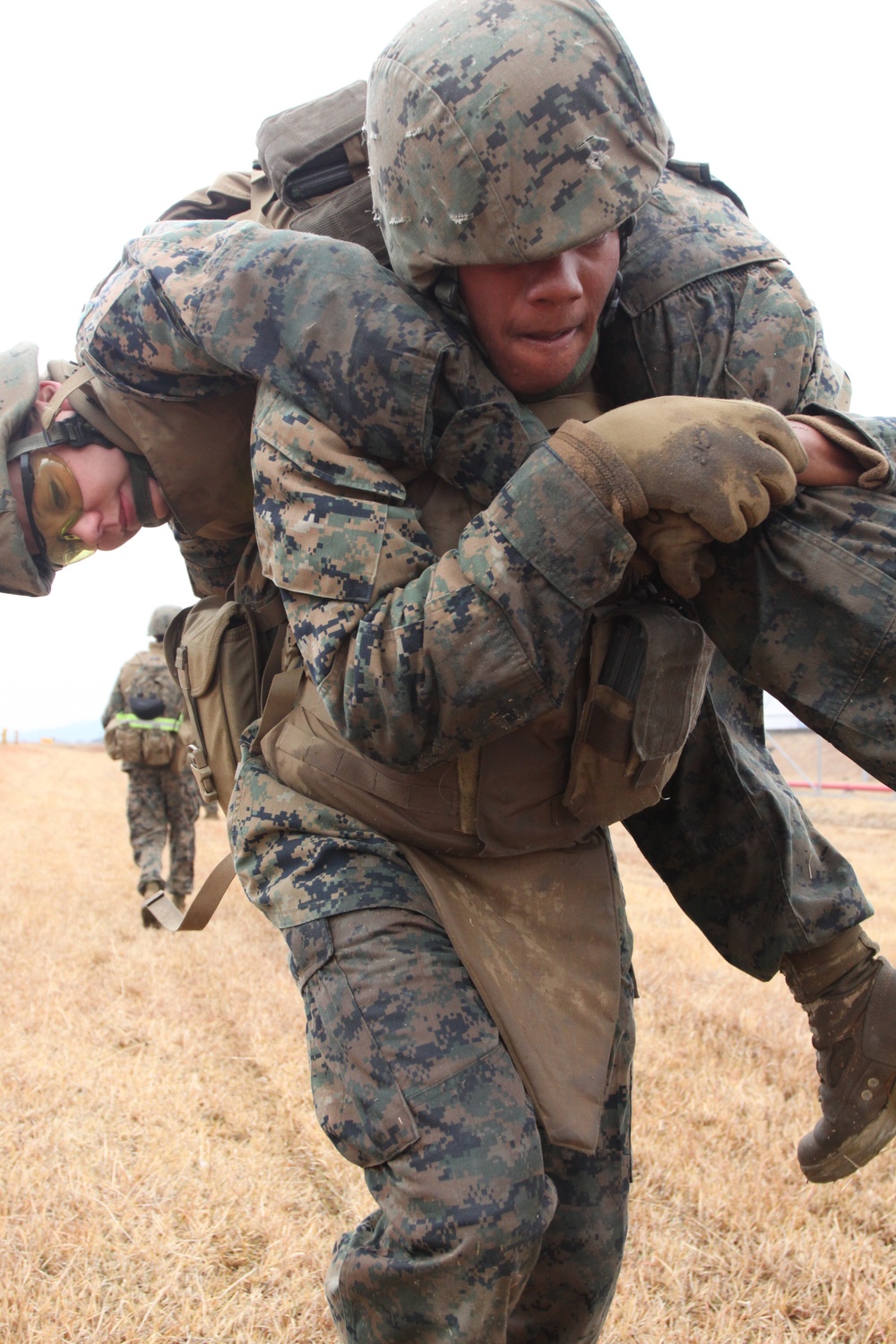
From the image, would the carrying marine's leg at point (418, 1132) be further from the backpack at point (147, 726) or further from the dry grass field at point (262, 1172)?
the backpack at point (147, 726)

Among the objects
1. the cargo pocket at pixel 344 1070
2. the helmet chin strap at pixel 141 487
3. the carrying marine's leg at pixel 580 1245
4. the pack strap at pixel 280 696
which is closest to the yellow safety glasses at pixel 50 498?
the helmet chin strap at pixel 141 487

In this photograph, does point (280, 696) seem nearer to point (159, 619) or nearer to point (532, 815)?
point (532, 815)

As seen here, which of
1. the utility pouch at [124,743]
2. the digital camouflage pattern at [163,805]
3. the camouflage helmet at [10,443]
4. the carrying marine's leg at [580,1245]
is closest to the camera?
the carrying marine's leg at [580,1245]

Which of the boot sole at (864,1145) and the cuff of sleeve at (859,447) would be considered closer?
the cuff of sleeve at (859,447)

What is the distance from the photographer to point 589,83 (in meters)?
2.22

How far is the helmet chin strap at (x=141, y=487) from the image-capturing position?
285 centimetres

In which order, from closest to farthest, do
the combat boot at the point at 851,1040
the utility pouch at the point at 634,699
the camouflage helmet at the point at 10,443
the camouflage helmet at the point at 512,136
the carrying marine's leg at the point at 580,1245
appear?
the camouflage helmet at the point at 512,136 → the utility pouch at the point at 634,699 → the carrying marine's leg at the point at 580,1245 → the camouflage helmet at the point at 10,443 → the combat boot at the point at 851,1040

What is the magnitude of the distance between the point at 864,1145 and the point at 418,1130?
59.2 inches

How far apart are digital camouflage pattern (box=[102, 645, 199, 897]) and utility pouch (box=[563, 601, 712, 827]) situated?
333 inches

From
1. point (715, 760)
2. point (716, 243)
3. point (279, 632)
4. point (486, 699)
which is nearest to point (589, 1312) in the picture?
point (715, 760)

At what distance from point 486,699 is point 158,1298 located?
2.58 meters

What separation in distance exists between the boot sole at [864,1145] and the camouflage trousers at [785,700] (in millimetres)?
458

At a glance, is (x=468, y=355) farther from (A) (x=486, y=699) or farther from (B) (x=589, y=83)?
(A) (x=486, y=699)

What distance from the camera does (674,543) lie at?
2.07 metres
